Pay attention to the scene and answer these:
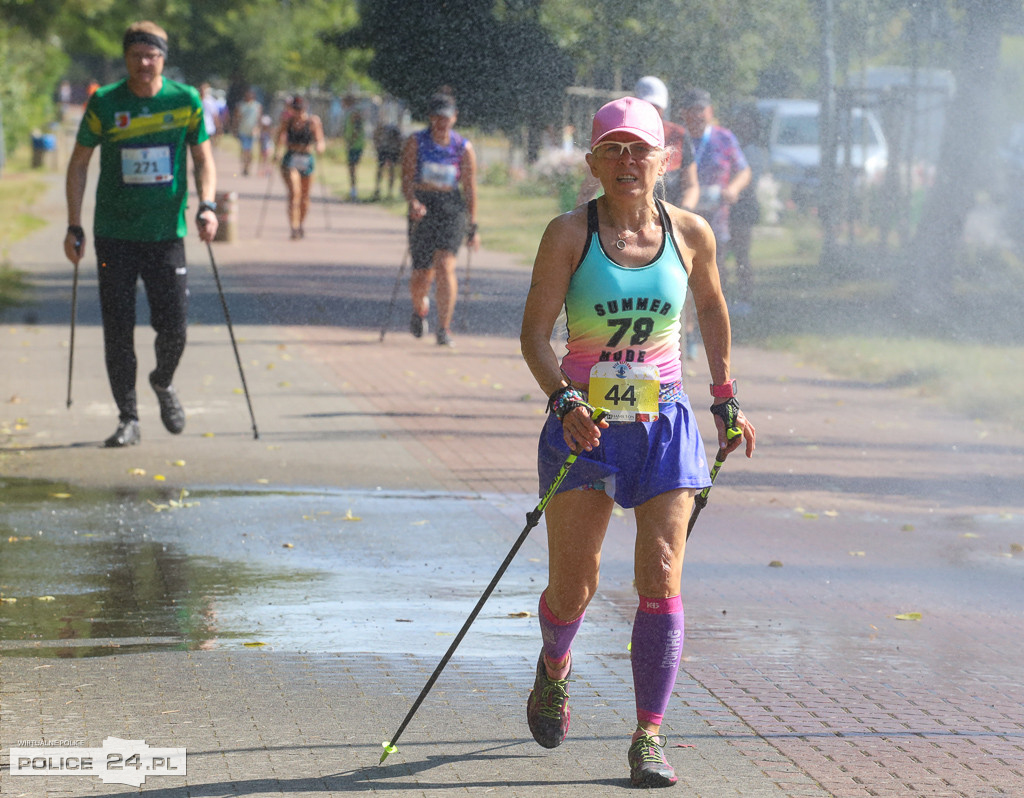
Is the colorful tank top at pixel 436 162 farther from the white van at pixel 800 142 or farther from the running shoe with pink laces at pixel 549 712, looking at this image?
the white van at pixel 800 142

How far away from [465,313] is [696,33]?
3.98 metres

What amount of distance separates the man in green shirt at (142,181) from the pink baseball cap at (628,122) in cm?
414

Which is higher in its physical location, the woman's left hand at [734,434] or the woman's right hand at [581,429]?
the woman's right hand at [581,429]

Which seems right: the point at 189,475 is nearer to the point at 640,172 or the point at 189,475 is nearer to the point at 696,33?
the point at 640,172

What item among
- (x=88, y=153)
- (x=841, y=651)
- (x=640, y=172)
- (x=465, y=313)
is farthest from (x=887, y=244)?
(x=640, y=172)

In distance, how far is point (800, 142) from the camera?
24828 millimetres

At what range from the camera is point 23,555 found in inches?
246

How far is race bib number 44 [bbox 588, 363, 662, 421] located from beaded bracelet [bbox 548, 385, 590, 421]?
0.31 ft

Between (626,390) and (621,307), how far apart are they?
214mm

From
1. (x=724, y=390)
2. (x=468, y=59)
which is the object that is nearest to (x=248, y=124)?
(x=468, y=59)

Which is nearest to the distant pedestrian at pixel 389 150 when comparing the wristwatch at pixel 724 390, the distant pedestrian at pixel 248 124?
the distant pedestrian at pixel 248 124

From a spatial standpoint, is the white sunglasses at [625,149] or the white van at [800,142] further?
the white van at [800,142]

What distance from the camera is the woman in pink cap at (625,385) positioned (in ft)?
13.4

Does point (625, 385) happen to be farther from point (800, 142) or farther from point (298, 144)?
point (800, 142)
